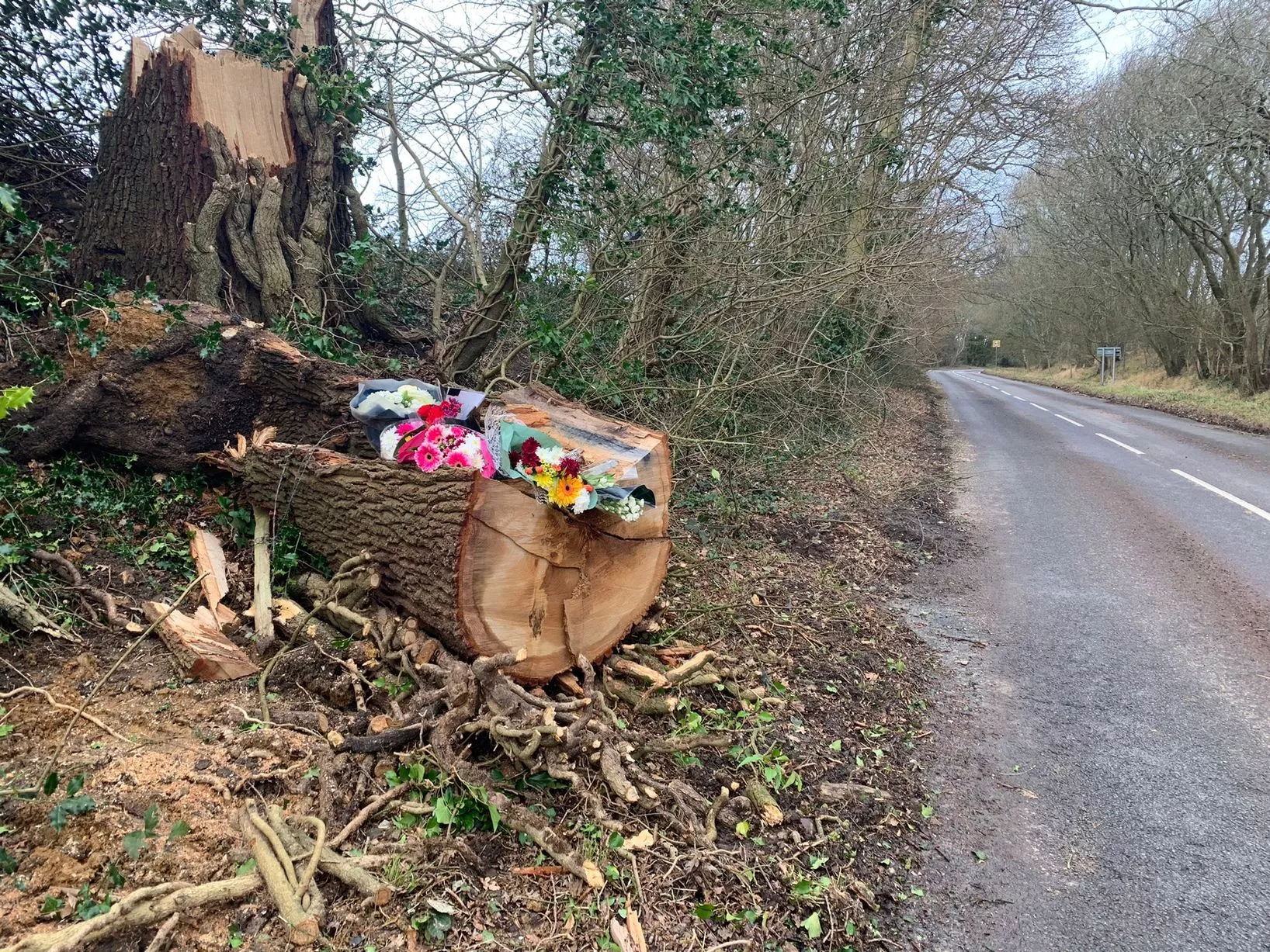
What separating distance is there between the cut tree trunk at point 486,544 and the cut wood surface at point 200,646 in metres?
0.65

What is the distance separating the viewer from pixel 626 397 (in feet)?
20.7

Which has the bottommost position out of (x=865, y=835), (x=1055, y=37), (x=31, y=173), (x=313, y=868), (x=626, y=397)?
(x=865, y=835)

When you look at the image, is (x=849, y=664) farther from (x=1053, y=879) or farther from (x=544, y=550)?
(x=544, y=550)

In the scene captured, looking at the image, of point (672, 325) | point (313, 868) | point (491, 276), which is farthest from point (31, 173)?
point (313, 868)

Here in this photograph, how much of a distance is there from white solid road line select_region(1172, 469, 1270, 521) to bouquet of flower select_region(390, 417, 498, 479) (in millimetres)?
7353

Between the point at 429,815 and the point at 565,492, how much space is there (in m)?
1.30

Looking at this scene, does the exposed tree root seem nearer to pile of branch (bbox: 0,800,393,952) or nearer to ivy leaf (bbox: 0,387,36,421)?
pile of branch (bbox: 0,800,393,952)

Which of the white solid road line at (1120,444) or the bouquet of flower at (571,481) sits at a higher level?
the bouquet of flower at (571,481)

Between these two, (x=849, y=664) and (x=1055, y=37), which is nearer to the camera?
(x=849, y=664)

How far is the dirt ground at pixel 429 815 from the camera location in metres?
1.92

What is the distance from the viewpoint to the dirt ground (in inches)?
75.4

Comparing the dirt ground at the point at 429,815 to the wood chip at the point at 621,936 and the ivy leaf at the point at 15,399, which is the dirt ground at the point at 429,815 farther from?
the ivy leaf at the point at 15,399

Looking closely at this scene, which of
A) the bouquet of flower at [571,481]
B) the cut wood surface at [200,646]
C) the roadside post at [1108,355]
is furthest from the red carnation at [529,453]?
the roadside post at [1108,355]

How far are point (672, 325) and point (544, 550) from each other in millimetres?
4302
